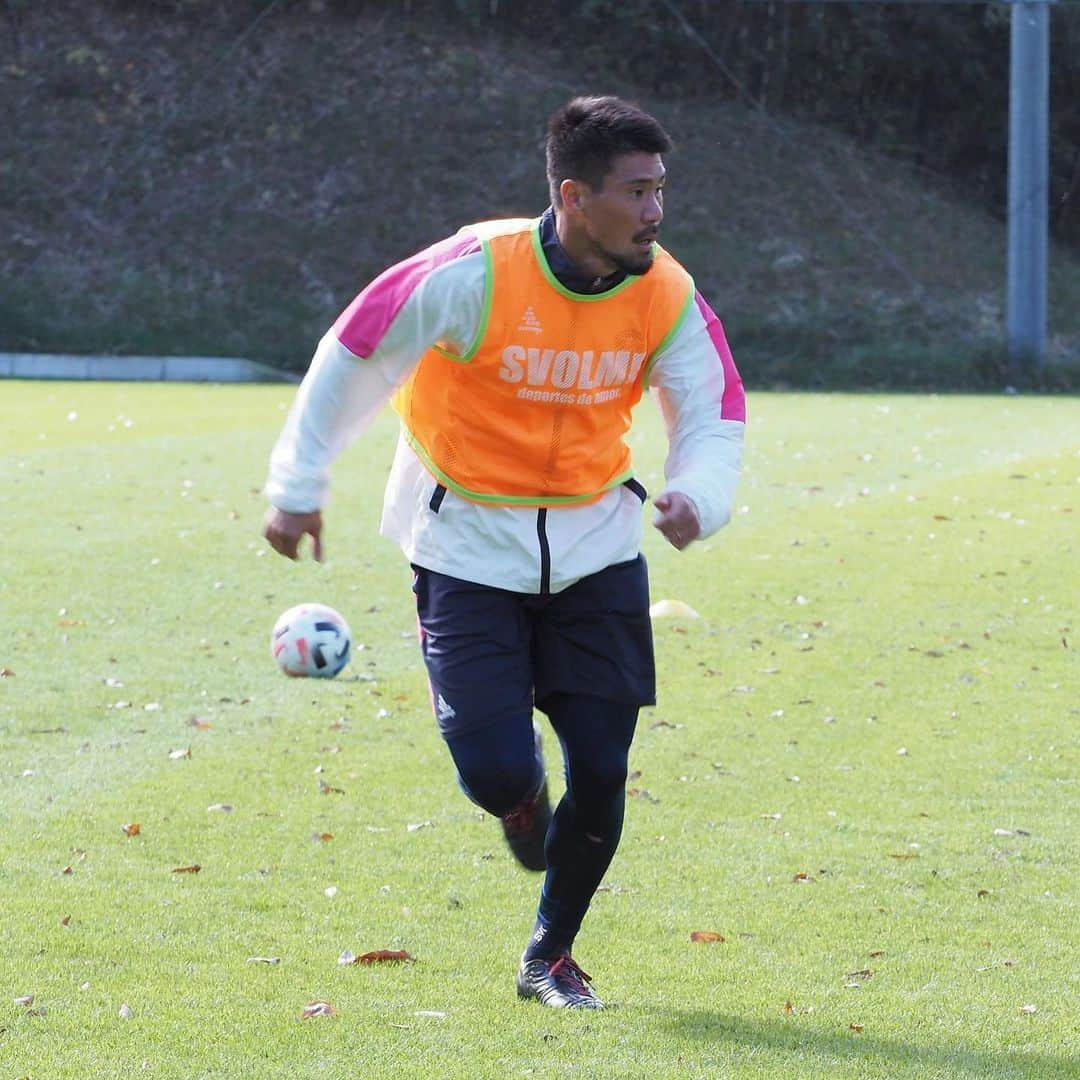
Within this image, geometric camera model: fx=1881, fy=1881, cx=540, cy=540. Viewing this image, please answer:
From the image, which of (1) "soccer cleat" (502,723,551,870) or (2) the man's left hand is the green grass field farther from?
(2) the man's left hand

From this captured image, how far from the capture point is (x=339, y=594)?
421 inches

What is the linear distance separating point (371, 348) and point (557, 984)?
1620 millimetres

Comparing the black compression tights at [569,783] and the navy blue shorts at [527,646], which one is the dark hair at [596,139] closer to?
the navy blue shorts at [527,646]

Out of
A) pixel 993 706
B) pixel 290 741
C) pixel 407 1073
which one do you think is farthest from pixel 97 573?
pixel 407 1073

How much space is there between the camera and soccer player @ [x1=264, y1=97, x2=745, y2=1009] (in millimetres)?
4508

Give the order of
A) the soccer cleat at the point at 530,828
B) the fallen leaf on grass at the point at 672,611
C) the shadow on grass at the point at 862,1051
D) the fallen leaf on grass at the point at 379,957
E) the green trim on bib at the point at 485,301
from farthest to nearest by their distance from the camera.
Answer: the fallen leaf on grass at the point at 672,611 → the soccer cleat at the point at 530,828 → the fallen leaf on grass at the point at 379,957 → the green trim on bib at the point at 485,301 → the shadow on grass at the point at 862,1051

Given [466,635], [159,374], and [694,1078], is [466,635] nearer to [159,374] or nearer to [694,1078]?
[694,1078]

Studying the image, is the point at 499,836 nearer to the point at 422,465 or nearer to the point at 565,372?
the point at 422,465

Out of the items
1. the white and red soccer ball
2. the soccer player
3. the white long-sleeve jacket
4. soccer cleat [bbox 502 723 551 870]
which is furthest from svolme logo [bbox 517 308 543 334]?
the white and red soccer ball

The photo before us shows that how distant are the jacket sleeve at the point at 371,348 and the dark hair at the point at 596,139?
0.98ft

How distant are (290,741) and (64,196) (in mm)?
29952

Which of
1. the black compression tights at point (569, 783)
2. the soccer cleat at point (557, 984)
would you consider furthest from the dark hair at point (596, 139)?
the soccer cleat at point (557, 984)

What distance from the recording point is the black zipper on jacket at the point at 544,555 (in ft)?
15.1

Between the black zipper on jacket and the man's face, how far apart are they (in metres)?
0.65
